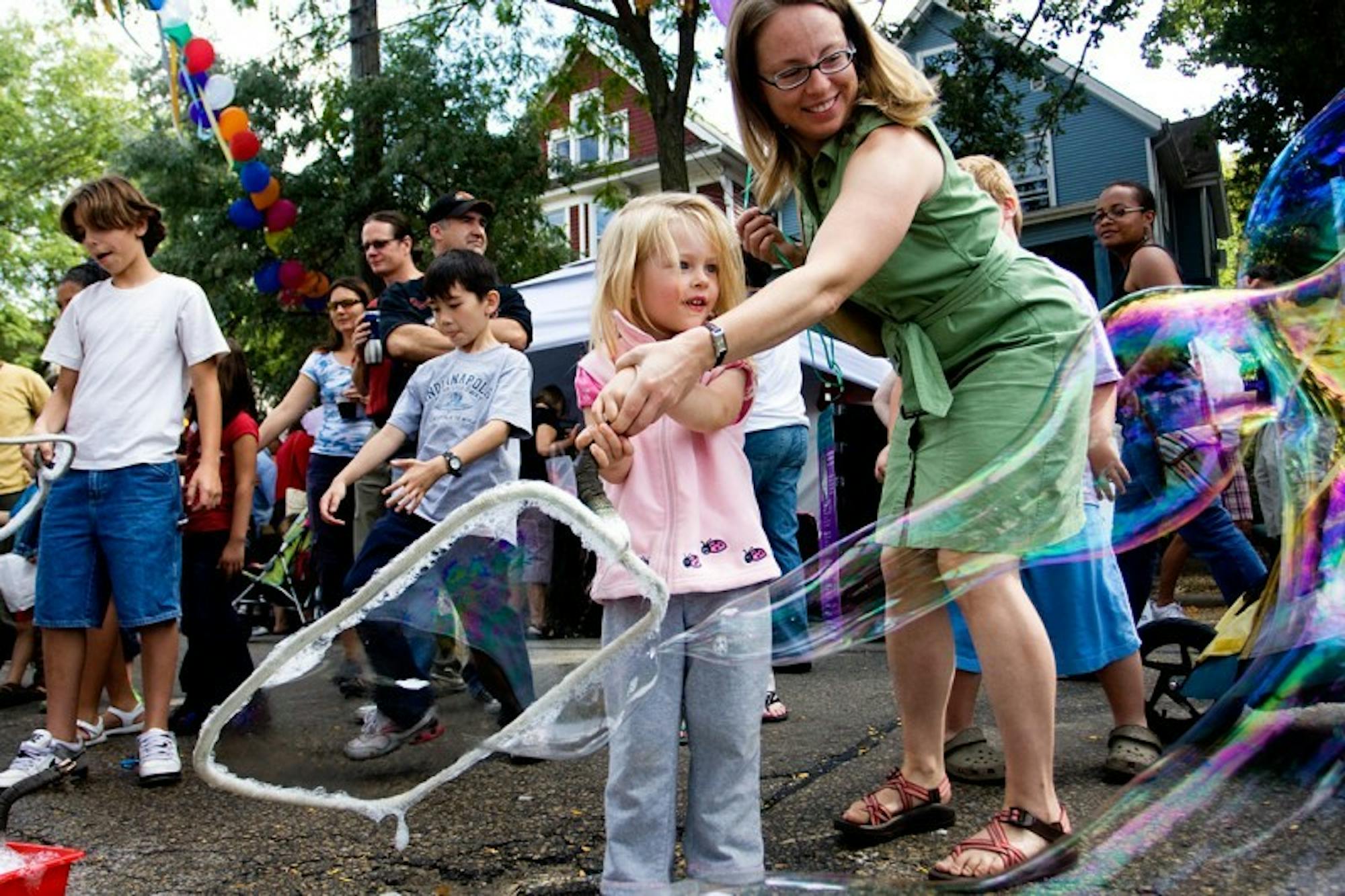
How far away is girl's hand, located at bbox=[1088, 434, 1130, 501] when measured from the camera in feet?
7.34

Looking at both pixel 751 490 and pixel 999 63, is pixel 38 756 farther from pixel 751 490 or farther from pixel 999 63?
pixel 999 63

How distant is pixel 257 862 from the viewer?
8.41 ft

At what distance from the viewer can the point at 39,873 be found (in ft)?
6.05

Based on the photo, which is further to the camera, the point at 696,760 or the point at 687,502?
the point at 696,760

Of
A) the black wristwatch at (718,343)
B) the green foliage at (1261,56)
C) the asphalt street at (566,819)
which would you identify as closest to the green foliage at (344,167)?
the green foliage at (1261,56)

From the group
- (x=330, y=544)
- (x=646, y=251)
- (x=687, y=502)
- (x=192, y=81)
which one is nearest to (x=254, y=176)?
(x=192, y=81)

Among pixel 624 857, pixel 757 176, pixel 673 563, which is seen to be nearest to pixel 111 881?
pixel 624 857

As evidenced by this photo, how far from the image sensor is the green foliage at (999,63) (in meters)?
12.9

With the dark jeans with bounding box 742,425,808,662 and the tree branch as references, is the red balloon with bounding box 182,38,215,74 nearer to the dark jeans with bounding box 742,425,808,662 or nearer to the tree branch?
the tree branch

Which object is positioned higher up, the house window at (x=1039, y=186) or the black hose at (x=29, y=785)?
the house window at (x=1039, y=186)

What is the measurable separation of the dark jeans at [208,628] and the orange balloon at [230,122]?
884 cm

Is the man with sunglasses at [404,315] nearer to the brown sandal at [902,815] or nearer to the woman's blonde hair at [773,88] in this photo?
the woman's blonde hair at [773,88]

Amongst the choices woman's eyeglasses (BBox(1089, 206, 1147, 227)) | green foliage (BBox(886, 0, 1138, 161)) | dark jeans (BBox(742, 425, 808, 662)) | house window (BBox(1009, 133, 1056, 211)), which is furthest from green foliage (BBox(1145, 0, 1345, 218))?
dark jeans (BBox(742, 425, 808, 662))

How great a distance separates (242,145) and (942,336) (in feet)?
38.7
